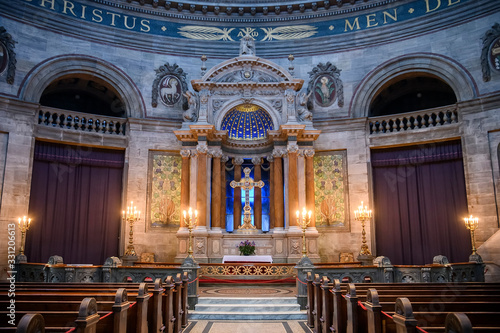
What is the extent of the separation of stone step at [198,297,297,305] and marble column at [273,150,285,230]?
5939 mm

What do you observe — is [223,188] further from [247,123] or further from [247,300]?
[247,300]

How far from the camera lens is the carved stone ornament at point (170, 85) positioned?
62.6 ft

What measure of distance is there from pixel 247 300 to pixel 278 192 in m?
6.96

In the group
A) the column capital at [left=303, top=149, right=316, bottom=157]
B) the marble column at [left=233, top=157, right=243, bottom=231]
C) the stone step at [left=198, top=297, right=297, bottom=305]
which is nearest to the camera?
the stone step at [left=198, top=297, right=297, bottom=305]

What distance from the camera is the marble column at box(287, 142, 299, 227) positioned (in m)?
16.4

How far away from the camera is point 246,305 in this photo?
405 inches

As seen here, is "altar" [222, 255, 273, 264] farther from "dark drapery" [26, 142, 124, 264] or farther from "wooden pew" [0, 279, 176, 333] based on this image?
"wooden pew" [0, 279, 176, 333]

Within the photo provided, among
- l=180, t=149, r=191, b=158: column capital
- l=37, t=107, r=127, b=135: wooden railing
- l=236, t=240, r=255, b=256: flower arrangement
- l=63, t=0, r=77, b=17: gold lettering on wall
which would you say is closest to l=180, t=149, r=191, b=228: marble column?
l=180, t=149, r=191, b=158: column capital

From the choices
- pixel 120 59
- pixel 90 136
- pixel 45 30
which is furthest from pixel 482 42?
pixel 45 30

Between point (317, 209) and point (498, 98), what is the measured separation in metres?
8.28

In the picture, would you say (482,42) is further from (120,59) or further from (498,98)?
(120,59)

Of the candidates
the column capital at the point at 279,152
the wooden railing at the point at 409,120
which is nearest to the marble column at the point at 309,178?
the column capital at the point at 279,152

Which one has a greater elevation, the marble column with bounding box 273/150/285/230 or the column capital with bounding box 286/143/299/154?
the column capital with bounding box 286/143/299/154

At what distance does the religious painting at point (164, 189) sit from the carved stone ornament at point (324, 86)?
22.4 feet
